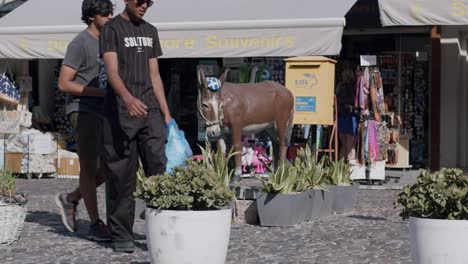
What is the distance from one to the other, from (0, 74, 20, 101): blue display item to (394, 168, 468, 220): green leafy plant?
416 inches

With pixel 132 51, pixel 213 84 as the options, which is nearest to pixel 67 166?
pixel 213 84

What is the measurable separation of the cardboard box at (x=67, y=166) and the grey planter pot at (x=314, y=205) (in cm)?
652

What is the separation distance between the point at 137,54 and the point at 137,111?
2.07 feet

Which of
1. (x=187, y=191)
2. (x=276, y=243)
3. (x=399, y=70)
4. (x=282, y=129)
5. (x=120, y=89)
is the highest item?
(x=399, y=70)

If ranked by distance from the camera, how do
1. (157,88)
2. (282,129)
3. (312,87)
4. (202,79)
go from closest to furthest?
(157,88)
(202,79)
(282,129)
(312,87)

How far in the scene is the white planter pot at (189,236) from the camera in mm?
6195

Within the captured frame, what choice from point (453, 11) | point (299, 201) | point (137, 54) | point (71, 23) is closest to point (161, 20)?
point (71, 23)

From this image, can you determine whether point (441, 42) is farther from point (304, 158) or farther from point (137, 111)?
point (137, 111)

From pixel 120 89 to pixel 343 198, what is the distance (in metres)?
4.20

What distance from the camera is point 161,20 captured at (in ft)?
48.6

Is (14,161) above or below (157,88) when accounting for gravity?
below

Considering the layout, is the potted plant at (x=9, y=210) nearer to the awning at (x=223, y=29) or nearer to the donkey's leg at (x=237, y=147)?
the donkey's leg at (x=237, y=147)

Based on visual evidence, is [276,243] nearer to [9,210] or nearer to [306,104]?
[9,210]

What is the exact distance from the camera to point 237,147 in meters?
10.6
